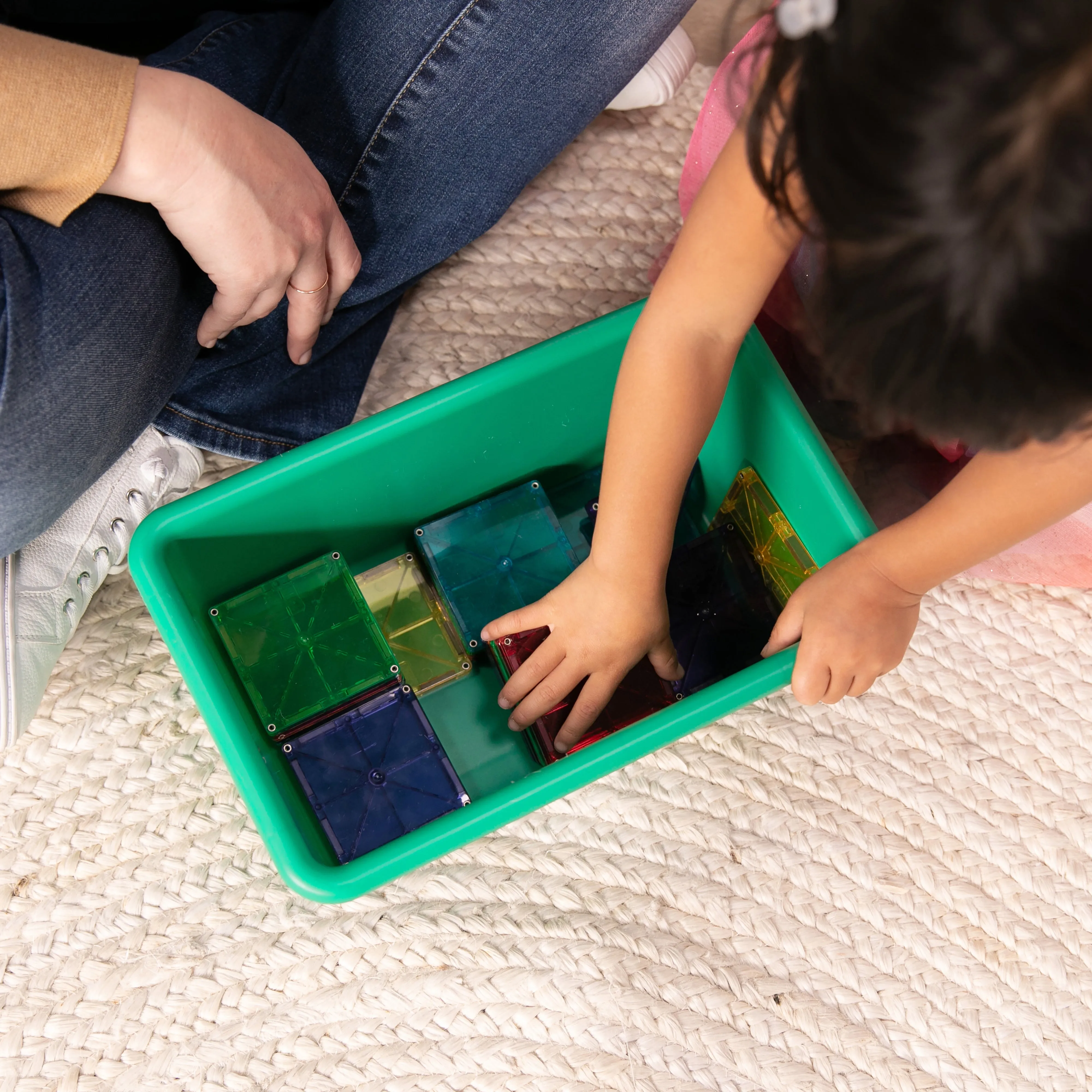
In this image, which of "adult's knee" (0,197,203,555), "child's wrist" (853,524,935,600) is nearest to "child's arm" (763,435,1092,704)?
"child's wrist" (853,524,935,600)

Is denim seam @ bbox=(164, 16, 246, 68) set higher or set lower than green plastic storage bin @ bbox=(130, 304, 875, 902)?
higher

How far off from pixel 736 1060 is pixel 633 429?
0.35m

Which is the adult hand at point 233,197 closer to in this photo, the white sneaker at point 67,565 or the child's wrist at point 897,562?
the white sneaker at point 67,565

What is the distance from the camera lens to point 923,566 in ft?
1.51

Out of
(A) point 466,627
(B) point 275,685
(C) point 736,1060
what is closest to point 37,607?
(B) point 275,685

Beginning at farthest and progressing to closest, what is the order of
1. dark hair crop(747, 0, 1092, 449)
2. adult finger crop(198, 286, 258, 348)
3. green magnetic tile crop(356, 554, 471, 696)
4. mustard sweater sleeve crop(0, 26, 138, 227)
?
green magnetic tile crop(356, 554, 471, 696) → adult finger crop(198, 286, 258, 348) → mustard sweater sleeve crop(0, 26, 138, 227) → dark hair crop(747, 0, 1092, 449)

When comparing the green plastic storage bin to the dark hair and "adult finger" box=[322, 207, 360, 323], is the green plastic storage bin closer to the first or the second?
"adult finger" box=[322, 207, 360, 323]

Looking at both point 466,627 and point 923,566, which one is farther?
point 466,627

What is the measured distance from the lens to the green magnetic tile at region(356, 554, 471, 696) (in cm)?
59

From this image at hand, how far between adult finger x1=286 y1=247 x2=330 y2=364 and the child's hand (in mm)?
189

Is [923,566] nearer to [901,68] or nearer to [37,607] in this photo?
[901,68]

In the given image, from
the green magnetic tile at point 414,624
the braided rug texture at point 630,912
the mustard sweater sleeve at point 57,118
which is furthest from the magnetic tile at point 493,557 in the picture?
the mustard sweater sleeve at point 57,118

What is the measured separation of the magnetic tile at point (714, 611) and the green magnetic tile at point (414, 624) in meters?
0.13

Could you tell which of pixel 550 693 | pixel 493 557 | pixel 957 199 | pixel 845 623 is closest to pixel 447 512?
pixel 493 557
